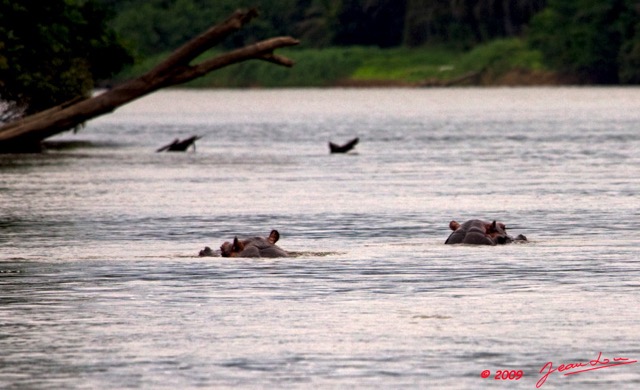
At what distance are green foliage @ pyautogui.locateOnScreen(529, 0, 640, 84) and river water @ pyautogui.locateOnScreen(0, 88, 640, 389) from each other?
88.7m

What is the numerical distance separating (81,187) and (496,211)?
36.9 feet

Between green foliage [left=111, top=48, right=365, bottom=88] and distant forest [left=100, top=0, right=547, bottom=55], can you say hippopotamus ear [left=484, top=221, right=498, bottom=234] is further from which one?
green foliage [left=111, top=48, right=365, bottom=88]

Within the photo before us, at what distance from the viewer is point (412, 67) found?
157m

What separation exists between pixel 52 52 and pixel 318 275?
4004 centimetres

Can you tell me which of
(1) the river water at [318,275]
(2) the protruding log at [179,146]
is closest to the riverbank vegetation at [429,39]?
(2) the protruding log at [179,146]

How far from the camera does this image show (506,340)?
17.5 m

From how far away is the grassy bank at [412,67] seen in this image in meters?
152

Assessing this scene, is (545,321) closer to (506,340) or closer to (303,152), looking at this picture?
(506,340)

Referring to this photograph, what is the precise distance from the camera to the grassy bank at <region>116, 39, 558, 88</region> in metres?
152

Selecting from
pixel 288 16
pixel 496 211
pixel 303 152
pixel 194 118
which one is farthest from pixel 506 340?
pixel 288 16

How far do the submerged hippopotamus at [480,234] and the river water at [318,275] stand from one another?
163mm

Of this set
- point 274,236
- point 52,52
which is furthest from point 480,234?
point 52,52

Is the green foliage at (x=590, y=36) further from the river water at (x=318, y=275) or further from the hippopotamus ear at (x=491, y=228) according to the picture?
the hippopotamus ear at (x=491, y=228)
